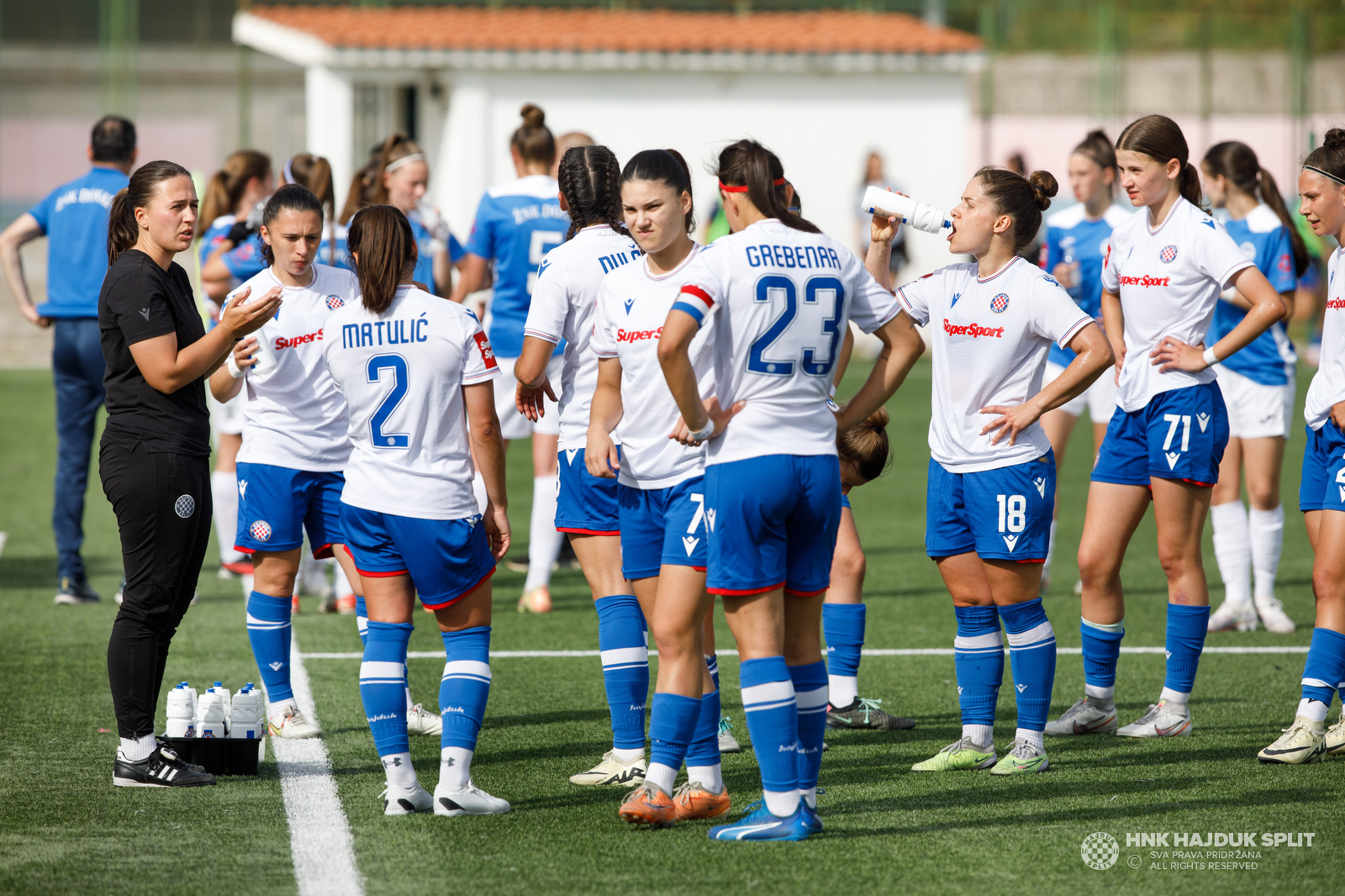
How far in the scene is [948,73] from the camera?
78.6 feet

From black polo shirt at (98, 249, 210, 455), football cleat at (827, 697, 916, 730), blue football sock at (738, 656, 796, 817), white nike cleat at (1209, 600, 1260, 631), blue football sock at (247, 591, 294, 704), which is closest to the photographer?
blue football sock at (738, 656, 796, 817)

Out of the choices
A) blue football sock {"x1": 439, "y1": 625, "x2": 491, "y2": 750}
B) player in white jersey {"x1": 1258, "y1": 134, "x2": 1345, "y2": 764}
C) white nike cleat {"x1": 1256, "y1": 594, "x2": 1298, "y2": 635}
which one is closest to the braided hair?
blue football sock {"x1": 439, "y1": 625, "x2": 491, "y2": 750}

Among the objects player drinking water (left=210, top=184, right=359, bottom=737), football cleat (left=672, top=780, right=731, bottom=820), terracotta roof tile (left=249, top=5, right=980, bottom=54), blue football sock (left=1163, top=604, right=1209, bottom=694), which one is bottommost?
football cleat (left=672, top=780, right=731, bottom=820)

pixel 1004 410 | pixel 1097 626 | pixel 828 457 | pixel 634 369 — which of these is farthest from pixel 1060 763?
pixel 634 369

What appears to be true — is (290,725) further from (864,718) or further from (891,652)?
(891,652)

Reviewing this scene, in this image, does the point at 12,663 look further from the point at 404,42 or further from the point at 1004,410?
the point at 404,42

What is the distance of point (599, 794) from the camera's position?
5.01 meters

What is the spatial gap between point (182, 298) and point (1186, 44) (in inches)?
1009

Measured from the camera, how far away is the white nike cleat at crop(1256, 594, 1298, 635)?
7723mm

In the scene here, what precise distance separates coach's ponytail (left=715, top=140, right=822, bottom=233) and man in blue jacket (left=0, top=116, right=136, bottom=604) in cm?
505

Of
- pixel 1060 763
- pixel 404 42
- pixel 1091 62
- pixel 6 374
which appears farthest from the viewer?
pixel 1091 62

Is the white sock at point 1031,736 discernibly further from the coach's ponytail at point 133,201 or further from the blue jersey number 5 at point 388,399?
the coach's ponytail at point 133,201

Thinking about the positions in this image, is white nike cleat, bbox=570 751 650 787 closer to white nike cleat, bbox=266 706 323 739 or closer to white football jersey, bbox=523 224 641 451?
white football jersey, bbox=523 224 641 451

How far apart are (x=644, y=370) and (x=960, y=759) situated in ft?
6.13
